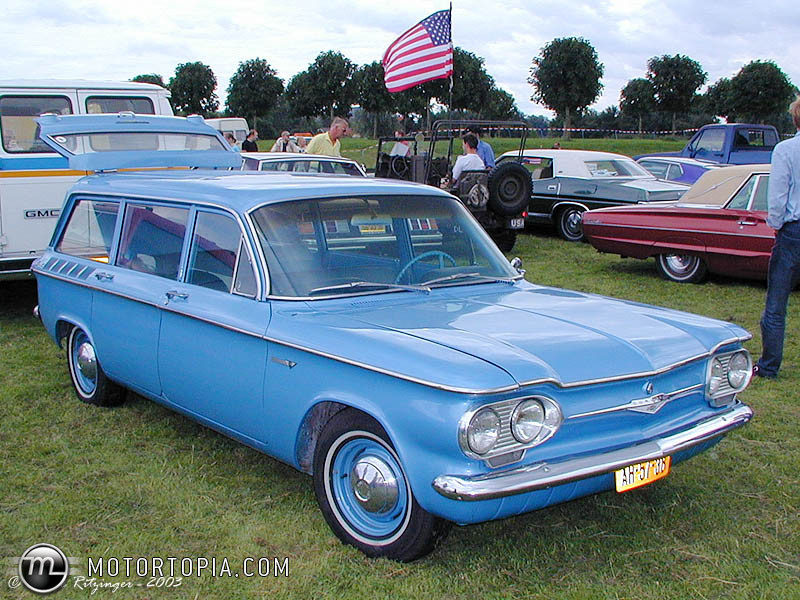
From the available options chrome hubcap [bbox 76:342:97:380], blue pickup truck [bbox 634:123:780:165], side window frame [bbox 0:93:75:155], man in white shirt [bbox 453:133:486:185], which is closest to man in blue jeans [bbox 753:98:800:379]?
chrome hubcap [bbox 76:342:97:380]

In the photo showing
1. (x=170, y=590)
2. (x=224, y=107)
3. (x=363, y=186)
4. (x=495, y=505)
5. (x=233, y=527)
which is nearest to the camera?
(x=495, y=505)

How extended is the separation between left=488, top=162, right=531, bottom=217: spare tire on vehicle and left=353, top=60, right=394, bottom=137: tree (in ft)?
133

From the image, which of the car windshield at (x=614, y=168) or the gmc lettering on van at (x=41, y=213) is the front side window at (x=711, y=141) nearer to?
the car windshield at (x=614, y=168)

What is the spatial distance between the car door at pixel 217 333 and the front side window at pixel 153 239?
0.15 meters

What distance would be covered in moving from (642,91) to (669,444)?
4991 centimetres

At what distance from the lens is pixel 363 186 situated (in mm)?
4469

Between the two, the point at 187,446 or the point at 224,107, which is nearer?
the point at 187,446

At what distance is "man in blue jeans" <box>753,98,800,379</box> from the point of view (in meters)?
5.64

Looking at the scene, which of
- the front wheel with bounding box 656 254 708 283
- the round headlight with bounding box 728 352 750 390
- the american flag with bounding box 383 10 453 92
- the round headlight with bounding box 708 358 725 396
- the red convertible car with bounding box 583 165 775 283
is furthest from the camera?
the american flag with bounding box 383 10 453 92

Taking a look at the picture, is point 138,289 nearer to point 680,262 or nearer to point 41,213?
point 41,213

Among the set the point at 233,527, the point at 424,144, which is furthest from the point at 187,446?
the point at 424,144

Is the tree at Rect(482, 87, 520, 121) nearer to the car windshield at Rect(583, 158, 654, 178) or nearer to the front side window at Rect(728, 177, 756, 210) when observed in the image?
the car windshield at Rect(583, 158, 654, 178)

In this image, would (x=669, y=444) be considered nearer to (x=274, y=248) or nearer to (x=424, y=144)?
(x=274, y=248)

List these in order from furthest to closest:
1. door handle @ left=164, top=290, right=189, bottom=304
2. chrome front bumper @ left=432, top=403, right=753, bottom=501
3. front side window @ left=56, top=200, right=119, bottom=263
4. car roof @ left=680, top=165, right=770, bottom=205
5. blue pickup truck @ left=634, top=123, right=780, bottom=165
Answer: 1. blue pickup truck @ left=634, top=123, right=780, bottom=165
2. car roof @ left=680, top=165, right=770, bottom=205
3. front side window @ left=56, top=200, right=119, bottom=263
4. door handle @ left=164, top=290, right=189, bottom=304
5. chrome front bumper @ left=432, top=403, right=753, bottom=501
